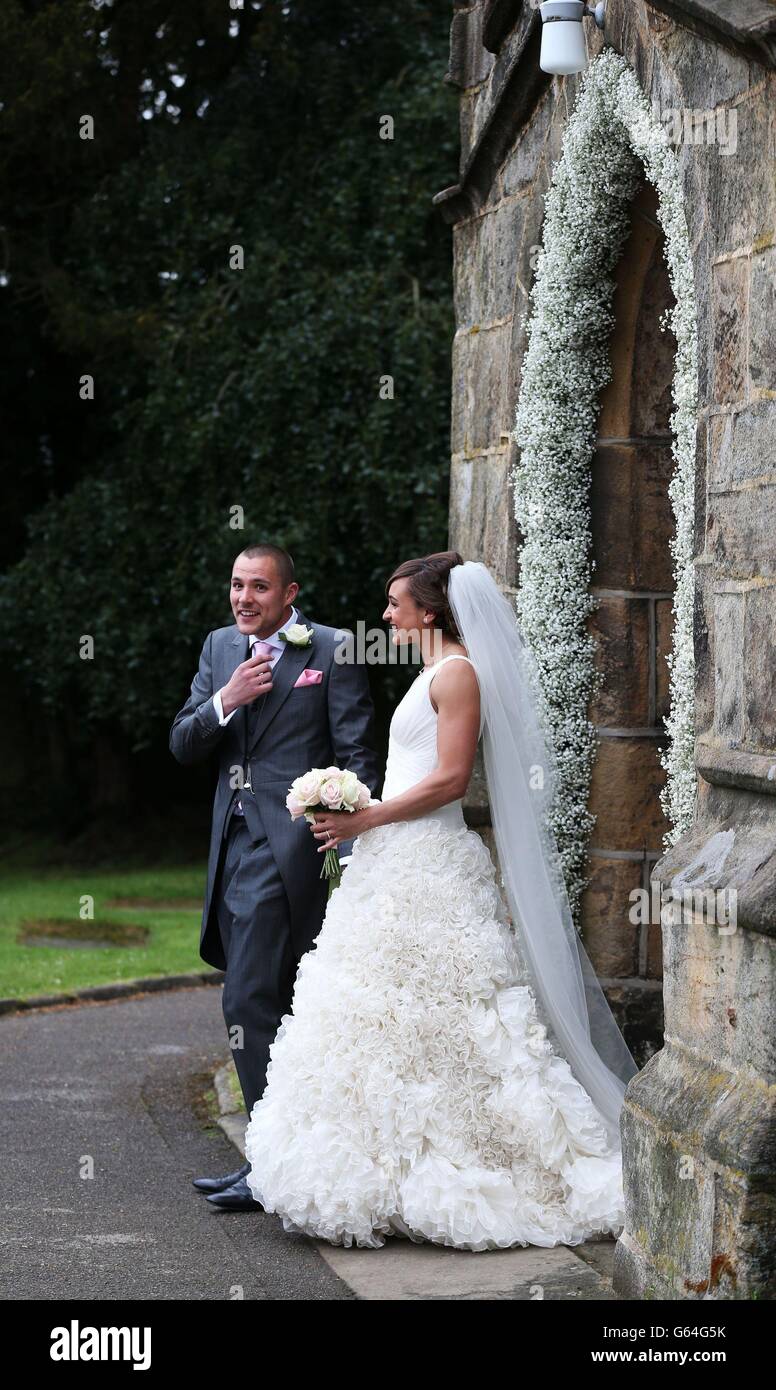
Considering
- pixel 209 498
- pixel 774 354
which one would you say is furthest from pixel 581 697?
pixel 209 498

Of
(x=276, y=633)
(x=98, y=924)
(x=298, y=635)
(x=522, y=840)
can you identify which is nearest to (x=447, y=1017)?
(x=522, y=840)

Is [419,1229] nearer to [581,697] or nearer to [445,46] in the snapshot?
[581,697]

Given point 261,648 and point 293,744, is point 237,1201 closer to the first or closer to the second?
point 293,744

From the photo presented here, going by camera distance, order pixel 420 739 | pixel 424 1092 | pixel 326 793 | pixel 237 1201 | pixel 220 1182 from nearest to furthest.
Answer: pixel 424 1092, pixel 326 793, pixel 420 739, pixel 237 1201, pixel 220 1182

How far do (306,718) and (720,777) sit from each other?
2.00 m

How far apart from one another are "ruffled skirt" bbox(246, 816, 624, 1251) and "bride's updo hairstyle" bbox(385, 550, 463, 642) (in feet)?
2.26

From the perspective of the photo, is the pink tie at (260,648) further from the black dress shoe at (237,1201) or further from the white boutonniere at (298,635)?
the black dress shoe at (237,1201)

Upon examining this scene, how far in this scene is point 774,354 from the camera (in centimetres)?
414

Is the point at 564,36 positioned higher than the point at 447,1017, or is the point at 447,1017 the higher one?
the point at 564,36

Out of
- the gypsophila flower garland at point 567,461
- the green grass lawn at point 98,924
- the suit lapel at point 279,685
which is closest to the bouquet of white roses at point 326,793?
the suit lapel at point 279,685

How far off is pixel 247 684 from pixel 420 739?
0.67 metres

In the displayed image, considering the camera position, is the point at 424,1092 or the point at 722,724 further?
the point at 424,1092

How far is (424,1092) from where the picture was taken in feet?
16.8

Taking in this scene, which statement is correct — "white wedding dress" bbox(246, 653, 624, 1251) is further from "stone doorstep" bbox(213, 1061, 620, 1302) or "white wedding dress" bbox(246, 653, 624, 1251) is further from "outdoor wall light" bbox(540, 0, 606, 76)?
"outdoor wall light" bbox(540, 0, 606, 76)
